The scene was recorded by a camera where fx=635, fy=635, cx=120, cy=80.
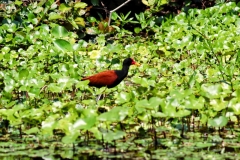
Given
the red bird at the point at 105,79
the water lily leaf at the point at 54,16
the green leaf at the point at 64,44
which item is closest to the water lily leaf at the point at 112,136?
the red bird at the point at 105,79

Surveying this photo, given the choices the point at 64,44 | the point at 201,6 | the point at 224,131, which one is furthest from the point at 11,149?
the point at 201,6

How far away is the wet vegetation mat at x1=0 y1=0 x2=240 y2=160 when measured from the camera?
4375mm

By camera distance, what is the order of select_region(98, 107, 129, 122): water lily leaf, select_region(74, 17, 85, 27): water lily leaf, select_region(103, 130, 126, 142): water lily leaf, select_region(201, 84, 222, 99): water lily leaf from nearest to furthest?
select_region(103, 130, 126, 142): water lily leaf
select_region(98, 107, 129, 122): water lily leaf
select_region(201, 84, 222, 99): water lily leaf
select_region(74, 17, 85, 27): water lily leaf

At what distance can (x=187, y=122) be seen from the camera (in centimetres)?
494

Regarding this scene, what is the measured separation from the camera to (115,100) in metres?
5.52

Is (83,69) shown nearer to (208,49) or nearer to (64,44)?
(64,44)

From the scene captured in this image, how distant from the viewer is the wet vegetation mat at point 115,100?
4375 millimetres

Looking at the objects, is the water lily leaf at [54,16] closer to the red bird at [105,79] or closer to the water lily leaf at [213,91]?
the red bird at [105,79]

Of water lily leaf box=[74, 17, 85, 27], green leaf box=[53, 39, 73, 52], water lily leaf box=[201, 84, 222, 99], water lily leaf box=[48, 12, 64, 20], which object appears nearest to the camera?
water lily leaf box=[201, 84, 222, 99]

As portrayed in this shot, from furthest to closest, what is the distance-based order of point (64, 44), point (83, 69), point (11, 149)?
1. point (83, 69)
2. point (64, 44)
3. point (11, 149)

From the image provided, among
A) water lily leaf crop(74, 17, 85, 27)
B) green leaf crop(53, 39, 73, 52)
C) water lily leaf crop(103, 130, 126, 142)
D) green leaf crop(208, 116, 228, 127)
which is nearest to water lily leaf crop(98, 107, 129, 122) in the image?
water lily leaf crop(103, 130, 126, 142)

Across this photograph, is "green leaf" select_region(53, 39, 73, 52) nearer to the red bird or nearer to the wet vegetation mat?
the wet vegetation mat

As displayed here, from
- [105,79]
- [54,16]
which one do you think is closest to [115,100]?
[105,79]

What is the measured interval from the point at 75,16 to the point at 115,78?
3586 mm
